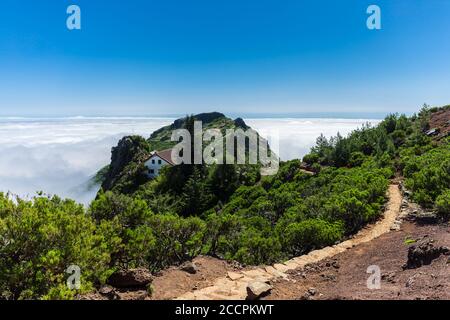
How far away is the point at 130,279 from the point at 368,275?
7489mm

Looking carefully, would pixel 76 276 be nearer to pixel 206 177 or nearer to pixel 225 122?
pixel 206 177

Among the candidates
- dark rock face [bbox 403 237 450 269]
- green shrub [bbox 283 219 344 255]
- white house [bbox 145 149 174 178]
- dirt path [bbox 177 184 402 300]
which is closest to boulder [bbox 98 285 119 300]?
dirt path [bbox 177 184 402 300]

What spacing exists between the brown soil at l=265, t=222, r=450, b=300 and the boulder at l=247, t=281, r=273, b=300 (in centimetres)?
28

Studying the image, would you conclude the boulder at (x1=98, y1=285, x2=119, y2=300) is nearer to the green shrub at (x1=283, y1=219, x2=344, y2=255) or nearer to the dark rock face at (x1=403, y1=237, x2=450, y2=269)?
the dark rock face at (x1=403, y1=237, x2=450, y2=269)

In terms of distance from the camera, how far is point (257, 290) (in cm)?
980

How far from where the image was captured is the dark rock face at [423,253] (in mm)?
11492

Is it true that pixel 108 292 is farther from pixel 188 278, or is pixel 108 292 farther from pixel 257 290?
pixel 257 290

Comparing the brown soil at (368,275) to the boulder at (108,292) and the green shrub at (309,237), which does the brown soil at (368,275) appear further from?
the boulder at (108,292)

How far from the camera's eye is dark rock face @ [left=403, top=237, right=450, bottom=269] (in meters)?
11.5

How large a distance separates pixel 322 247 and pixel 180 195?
3964 centimetres

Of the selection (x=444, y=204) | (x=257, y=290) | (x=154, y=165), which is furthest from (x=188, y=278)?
(x=154, y=165)

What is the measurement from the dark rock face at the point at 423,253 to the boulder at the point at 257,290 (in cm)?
519

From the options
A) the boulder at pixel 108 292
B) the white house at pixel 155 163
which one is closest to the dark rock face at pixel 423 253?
the boulder at pixel 108 292
